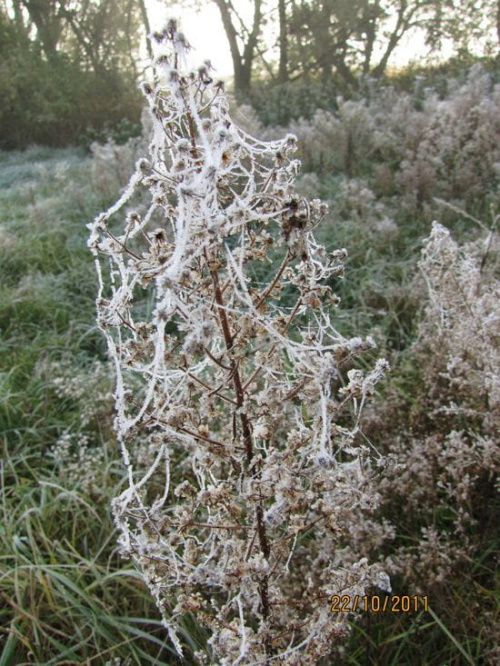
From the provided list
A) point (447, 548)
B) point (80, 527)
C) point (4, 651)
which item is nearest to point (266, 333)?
point (447, 548)

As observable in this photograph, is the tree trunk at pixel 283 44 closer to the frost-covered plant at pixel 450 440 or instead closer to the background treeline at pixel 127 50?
the background treeline at pixel 127 50

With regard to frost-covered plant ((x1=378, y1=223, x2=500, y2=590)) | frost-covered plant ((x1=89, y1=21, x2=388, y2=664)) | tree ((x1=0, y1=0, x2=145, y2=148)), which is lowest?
frost-covered plant ((x1=378, y1=223, x2=500, y2=590))

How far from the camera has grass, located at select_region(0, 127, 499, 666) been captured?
1.82 meters

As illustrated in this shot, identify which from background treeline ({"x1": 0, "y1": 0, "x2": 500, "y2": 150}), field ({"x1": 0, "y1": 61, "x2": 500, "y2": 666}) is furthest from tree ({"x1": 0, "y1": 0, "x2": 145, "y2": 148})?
field ({"x1": 0, "y1": 61, "x2": 500, "y2": 666})

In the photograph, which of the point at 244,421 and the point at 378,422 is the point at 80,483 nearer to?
the point at 378,422

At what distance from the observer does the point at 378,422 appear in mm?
2385

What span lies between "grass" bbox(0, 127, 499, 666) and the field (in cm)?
1

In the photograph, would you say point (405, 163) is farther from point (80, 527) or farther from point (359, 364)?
point (80, 527)

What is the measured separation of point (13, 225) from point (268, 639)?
18.2 ft

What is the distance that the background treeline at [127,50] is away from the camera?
10.6m

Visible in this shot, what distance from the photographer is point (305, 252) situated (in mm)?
1065

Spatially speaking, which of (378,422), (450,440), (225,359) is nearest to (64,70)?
(378,422)
